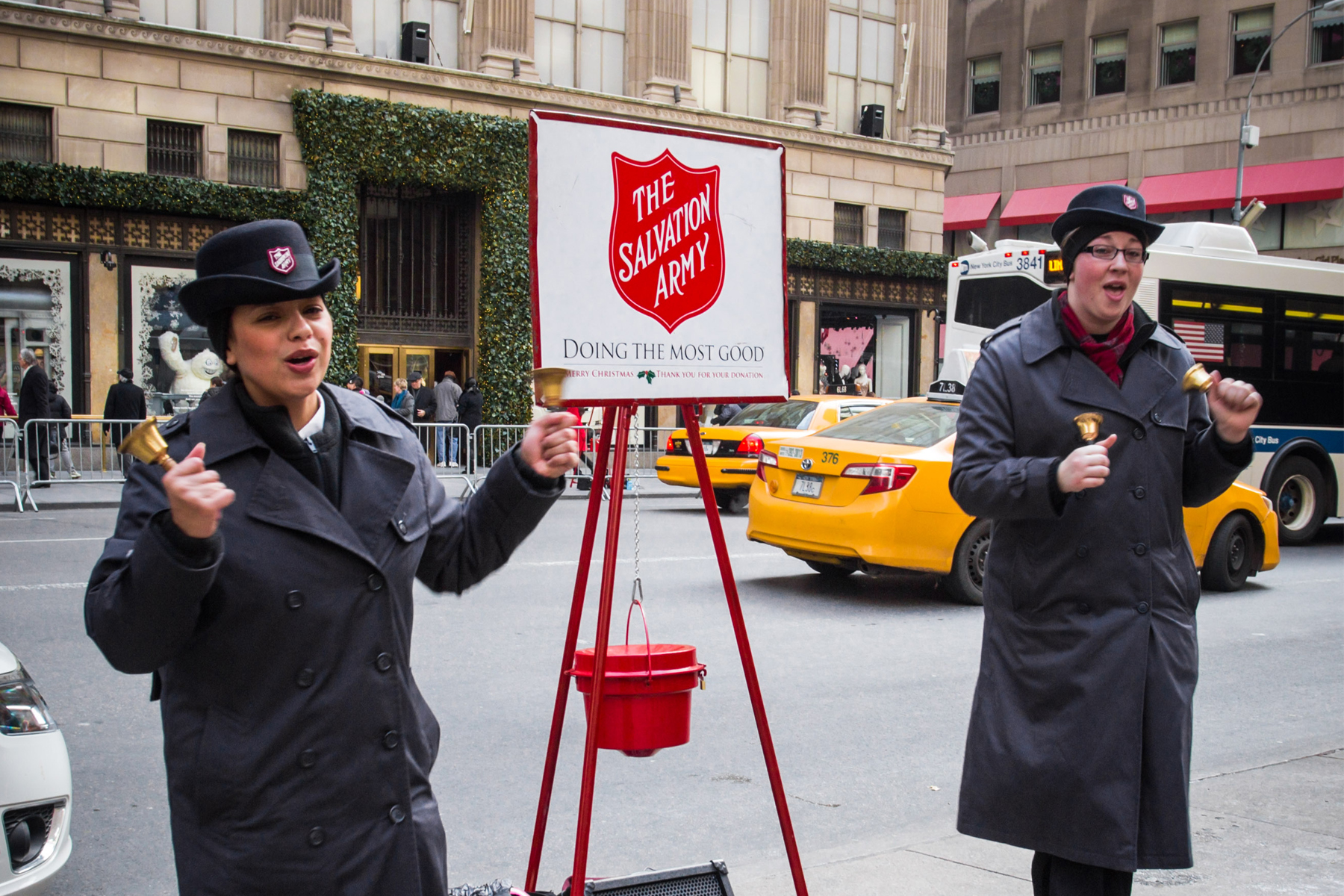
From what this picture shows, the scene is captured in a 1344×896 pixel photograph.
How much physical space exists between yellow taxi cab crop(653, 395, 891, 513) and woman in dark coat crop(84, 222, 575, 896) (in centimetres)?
1353

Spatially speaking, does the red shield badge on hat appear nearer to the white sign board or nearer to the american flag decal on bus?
the white sign board

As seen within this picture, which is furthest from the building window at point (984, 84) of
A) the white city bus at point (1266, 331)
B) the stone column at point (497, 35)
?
the white city bus at point (1266, 331)

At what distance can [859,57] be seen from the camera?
32094mm

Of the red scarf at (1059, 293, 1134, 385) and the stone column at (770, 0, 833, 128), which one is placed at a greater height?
the stone column at (770, 0, 833, 128)

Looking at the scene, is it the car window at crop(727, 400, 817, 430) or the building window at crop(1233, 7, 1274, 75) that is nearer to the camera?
the car window at crop(727, 400, 817, 430)

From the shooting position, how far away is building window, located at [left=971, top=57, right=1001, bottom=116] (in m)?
46.8

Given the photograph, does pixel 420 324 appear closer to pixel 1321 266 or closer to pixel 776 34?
pixel 776 34

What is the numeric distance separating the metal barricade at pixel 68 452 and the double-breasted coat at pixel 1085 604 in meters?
15.2

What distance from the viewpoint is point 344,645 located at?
7.30 feet

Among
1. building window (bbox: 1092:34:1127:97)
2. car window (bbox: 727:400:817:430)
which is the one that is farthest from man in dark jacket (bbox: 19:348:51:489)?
building window (bbox: 1092:34:1127:97)

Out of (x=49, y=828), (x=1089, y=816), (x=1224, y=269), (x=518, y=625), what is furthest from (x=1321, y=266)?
(x=49, y=828)

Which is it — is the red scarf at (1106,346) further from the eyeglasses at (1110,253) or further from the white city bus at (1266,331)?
the white city bus at (1266,331)

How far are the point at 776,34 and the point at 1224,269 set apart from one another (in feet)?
59.4

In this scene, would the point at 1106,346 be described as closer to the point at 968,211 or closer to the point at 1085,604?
the point at 1085,604
